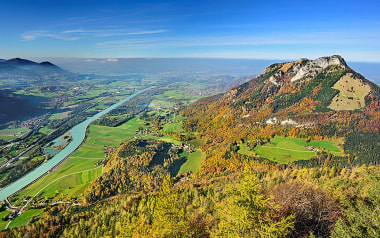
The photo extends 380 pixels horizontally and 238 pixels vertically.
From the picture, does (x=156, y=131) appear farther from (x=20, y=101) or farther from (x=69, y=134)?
(x=20, y=101)

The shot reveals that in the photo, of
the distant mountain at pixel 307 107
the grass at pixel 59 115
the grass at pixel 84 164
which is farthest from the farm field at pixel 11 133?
the distant mountain at pixel 307 107

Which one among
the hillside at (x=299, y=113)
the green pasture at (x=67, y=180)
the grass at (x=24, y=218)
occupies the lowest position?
the grass at (x=24, y=218)

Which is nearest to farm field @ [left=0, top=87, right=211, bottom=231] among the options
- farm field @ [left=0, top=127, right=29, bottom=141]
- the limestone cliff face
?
farm field @ [left=0, top=127, right=29, bottom=141]

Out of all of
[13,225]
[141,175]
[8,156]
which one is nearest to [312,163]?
[141,175]

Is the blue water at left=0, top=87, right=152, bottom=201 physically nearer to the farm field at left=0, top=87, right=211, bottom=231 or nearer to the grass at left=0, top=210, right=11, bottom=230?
the farm field at left=0, top=87, right=211, bottom=231

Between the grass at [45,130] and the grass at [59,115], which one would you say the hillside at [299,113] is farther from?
the grass at [59,115]

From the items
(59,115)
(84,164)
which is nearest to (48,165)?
(84,164)
